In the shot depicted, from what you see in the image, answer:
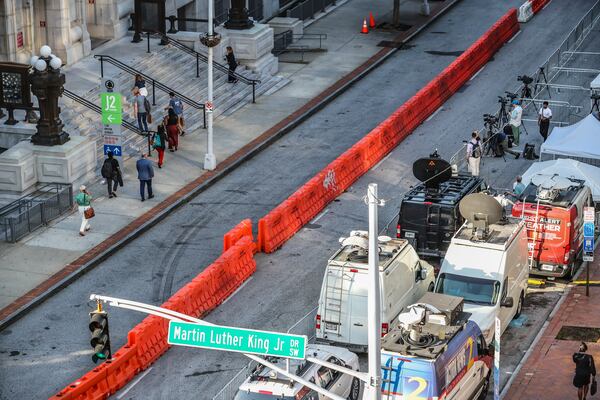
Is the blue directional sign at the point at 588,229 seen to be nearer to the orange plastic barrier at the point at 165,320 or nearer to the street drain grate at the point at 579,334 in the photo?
the street drain grate at the point at 579,334

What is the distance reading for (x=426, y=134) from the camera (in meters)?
51.4

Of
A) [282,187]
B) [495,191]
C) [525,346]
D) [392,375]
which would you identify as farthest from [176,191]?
[392,375]

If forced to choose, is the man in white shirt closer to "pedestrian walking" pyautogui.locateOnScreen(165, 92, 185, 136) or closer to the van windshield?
"pedestrian walking" pyautogui.locateOnScreen(165, 92, 185, 136)

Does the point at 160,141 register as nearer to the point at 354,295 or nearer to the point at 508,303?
the point at 354,295

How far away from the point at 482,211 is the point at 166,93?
20401mm

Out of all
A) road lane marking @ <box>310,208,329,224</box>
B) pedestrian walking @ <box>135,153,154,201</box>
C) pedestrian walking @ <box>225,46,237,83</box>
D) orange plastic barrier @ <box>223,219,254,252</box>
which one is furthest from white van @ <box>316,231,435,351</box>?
pedestrian walking @ <box>225,46,237,83</box>

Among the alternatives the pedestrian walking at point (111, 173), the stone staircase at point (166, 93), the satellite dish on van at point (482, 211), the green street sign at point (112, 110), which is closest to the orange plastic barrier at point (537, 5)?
the stone staircase at point (166, 93)

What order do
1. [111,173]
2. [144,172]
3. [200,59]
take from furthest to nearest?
1. [200,59]
2. [111,173]
3. [144,172]

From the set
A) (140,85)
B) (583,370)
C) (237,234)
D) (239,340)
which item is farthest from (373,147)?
(239,340)

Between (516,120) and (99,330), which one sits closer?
(99,330)

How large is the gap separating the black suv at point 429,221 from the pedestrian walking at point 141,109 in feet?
42.5

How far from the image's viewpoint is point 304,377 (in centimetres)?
2784

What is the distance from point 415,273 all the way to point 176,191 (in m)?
12.8

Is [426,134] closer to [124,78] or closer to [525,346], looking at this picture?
[124,78]
